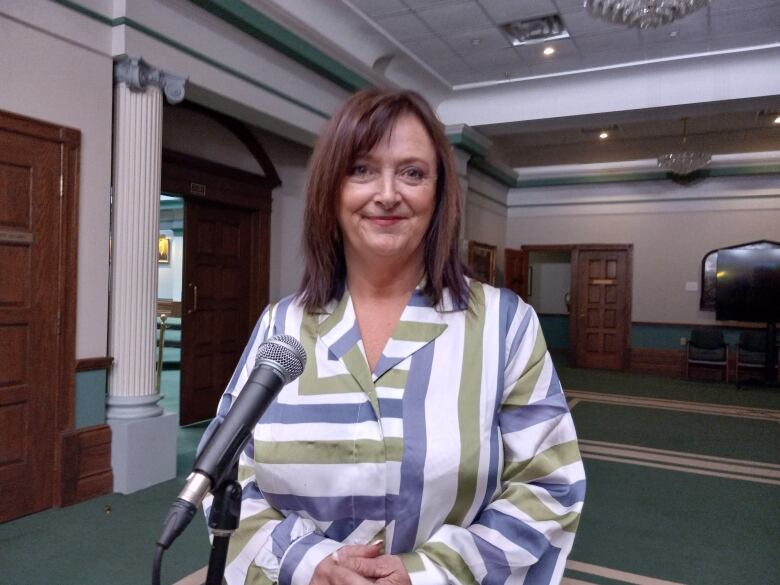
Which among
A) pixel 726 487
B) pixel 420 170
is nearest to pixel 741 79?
pixel 726 487

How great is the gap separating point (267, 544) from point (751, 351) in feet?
33.3

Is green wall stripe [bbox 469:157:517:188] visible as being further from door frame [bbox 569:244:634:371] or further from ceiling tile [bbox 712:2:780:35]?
ceiling tile [bbox 712:2:780:35]

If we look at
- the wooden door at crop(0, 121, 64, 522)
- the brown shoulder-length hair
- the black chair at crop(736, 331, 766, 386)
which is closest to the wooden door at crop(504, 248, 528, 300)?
the black chair at crop(736, 331, 766, 386)

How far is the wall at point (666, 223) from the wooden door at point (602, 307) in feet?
0.68

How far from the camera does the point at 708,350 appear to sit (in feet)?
31.3

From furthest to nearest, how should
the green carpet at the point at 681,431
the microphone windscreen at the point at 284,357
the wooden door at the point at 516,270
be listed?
the wooden door at the point at 516,270
the green carpet at the point at 681,431
the microphone windscreen at the point at 284,357

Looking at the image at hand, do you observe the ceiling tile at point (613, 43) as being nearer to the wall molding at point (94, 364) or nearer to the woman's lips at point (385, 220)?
the wall molding at point (94, 364)

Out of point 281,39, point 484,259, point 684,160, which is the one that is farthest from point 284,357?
point 484,259

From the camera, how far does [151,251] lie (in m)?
4.06

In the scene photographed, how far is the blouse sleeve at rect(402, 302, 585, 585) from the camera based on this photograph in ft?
3.25

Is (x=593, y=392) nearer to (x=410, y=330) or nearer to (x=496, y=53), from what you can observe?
(x=496, y=53)

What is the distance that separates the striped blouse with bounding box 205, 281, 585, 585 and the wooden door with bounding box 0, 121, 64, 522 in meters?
2.99

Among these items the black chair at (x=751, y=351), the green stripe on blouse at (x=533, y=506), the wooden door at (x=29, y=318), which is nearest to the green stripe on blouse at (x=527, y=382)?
the green stripe on blouse at (x=533, y=506)

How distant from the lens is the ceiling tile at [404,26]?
555 centimetres
